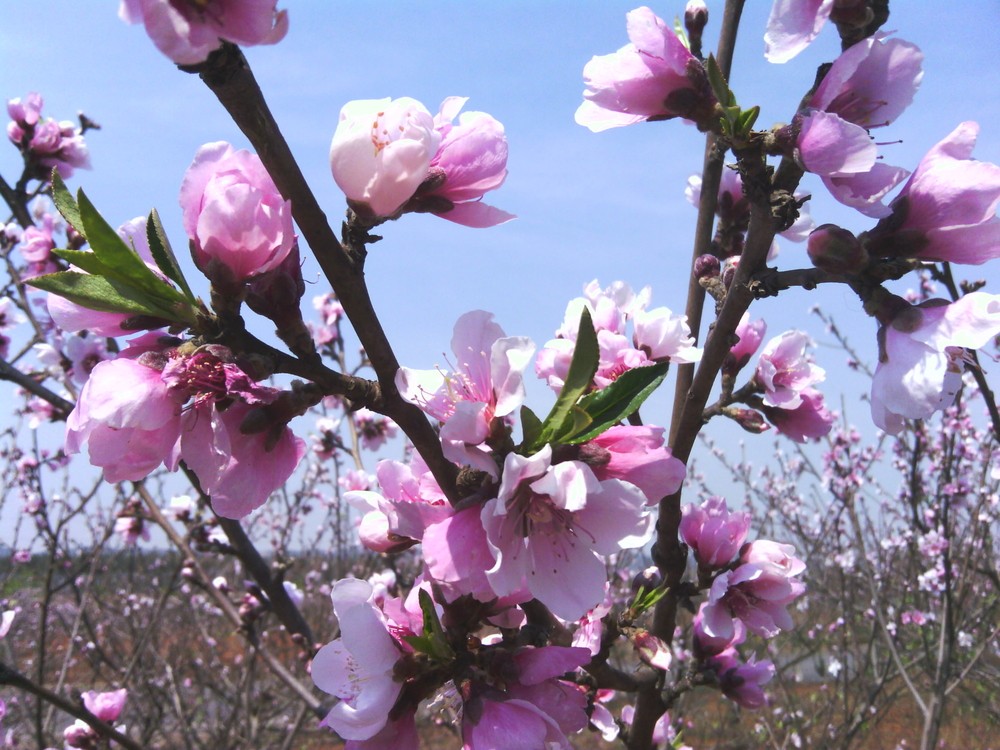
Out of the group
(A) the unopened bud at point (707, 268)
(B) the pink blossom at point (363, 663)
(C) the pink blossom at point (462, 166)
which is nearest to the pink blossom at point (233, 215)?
(C) the pink blossom at point (462, 166)

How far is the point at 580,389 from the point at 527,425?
0.09m

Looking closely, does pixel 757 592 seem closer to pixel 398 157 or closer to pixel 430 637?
pixel 430 637

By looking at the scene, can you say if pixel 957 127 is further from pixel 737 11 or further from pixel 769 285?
pixel 737 11

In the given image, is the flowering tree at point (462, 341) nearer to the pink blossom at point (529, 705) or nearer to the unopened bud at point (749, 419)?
the pink blossom at point (529, 705)

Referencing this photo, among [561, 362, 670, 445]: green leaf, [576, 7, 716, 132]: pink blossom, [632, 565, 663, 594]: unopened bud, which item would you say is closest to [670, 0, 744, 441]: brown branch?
[632, 565, 663, 594]: unopened bud

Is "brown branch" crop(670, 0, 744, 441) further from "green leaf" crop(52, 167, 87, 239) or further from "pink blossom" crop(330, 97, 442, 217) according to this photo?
"green leaf" crop(52, 167, 87, 239)

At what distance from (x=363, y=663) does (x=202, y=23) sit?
86 cm

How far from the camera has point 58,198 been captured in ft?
3.03

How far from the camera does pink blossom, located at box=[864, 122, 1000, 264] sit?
102 centimetres

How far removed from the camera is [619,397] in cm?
96

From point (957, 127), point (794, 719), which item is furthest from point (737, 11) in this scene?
point (794, 719)

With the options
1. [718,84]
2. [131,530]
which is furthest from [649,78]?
[131,530]

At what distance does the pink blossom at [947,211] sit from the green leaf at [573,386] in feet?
1.73

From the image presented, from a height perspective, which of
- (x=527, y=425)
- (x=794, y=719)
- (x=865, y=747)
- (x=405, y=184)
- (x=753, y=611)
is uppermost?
(x=405, y=184)
